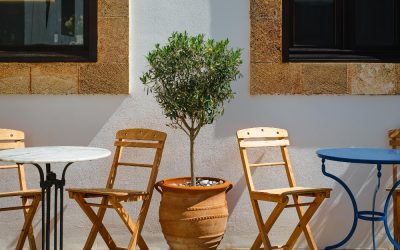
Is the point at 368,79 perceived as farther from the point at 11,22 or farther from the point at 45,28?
the point at 11,22

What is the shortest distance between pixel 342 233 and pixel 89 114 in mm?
2459

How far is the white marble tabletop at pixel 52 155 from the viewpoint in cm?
348

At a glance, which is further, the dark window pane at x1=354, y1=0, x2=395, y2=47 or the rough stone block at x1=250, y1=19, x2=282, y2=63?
the dark window pane at x1=354, y1=0, x2=395, y2=47

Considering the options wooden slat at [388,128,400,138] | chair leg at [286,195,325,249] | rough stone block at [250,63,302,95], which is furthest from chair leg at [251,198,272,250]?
wooden slat at [388,128,400,138]

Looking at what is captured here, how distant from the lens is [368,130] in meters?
4.91

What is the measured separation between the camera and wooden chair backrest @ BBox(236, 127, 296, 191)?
4492mm

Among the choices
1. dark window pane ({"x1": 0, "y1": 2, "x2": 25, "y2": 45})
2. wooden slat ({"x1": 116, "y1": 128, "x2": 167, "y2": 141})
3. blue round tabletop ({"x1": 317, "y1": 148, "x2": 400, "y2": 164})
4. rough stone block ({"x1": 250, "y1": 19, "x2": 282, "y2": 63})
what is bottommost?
blue round tabletop ({"x1": 317, "y1": 148, "x2": 400, "y2": 164})

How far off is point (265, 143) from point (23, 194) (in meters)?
1.96

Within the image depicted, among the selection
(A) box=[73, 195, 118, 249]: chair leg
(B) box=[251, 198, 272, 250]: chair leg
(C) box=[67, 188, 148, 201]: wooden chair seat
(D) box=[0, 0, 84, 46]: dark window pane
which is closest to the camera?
(C) box=[67, 188, 148, 201]: wooden chair seat

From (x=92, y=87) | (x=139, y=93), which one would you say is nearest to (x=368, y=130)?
(x=139, y=93)

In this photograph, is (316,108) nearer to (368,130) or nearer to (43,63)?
(368,130)

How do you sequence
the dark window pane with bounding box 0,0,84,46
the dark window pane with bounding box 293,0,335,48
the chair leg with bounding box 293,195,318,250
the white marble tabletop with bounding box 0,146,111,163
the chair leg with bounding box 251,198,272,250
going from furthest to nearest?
the dark window pane with bounding box 293,0,335,48 → the dark window pane with bounding box 0,0,84,46 → the chair leg with bounding box 293,195,318,250 → the chair leg with bounding box 251,198,272,250 → the white marble tabletop with bounding box 0,146,111,163

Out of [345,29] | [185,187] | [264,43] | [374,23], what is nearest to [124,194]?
[185,187]

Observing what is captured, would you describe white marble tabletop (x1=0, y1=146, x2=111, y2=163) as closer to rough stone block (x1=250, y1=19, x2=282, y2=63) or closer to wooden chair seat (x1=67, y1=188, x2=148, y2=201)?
wooden chair seat (x1=67, y1=188, x2=148, y2=201)
